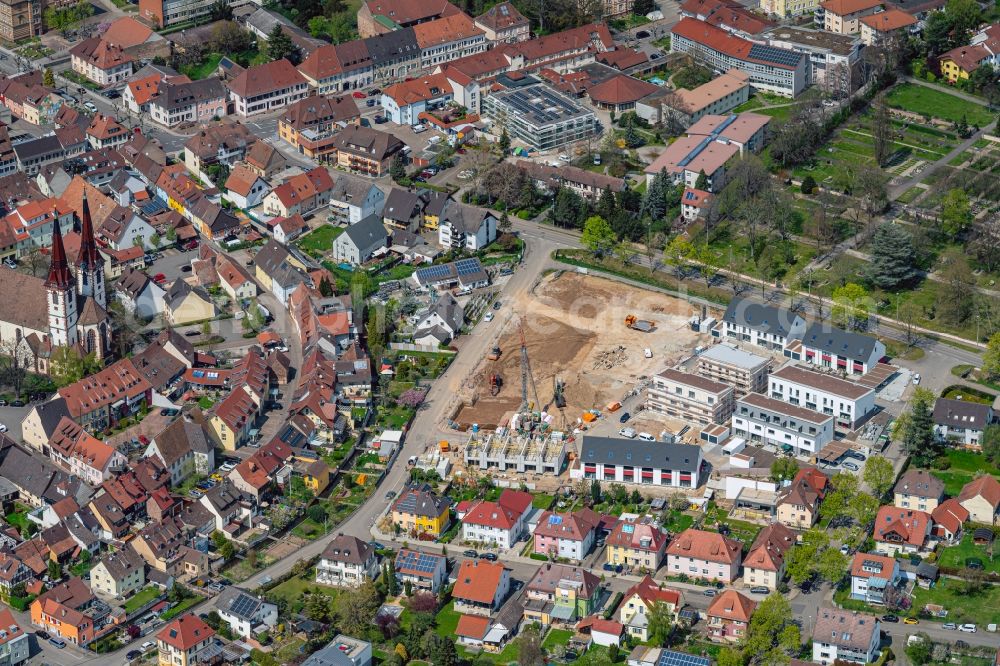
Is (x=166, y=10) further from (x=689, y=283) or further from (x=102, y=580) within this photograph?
(x=102, y=580)

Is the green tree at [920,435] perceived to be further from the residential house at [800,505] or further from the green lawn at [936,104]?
the green lawn at [936,104]

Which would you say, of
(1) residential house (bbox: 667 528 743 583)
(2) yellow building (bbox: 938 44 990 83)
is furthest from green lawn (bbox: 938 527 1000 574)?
(2) yellow building (bbox: 938 44 990 83)

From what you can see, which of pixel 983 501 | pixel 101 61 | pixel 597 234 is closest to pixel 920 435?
pixel 983 501

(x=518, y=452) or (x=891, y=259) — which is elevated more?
(x=891, y=259)

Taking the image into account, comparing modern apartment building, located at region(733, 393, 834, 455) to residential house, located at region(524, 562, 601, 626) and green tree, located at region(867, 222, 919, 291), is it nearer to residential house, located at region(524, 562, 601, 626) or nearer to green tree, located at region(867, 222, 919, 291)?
green tree, located at region(867, 222, 919, 291)

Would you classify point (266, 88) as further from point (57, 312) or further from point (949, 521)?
point (949, 521)
